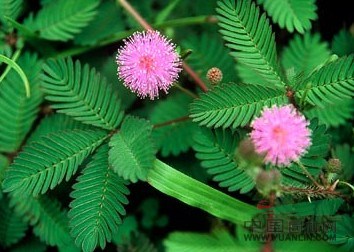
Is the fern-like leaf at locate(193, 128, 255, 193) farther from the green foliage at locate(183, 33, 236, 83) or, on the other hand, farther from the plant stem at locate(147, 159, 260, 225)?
the green foliage at locate(183, 33, 236, 83)

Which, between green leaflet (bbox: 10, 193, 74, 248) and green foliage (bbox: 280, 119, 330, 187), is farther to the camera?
green leaflet (bbox: 10, 193, 74, 248)

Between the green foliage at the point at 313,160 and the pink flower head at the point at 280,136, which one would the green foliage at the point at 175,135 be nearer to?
the green foliage at the point at 313,160

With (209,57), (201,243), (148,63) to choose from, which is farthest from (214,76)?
(201,243)

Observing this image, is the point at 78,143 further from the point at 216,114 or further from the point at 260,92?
the point at 260,92

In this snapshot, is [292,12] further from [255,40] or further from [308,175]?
[308,175]

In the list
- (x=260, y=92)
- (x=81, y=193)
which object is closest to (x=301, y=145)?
(x=260, y=92)

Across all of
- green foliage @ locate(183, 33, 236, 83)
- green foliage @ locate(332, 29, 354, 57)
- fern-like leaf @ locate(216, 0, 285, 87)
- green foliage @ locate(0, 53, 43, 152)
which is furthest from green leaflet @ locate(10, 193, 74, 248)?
green foliage @ locate(332, 29, 354, 57)

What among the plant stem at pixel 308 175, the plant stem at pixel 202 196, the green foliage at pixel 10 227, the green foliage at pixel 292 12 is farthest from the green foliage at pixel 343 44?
the green foliage at pixel 10 227
